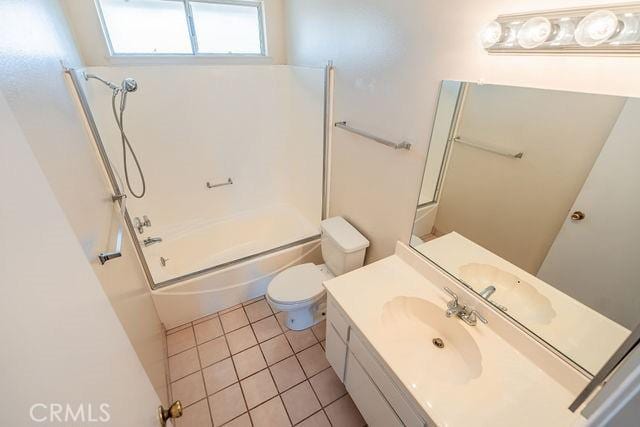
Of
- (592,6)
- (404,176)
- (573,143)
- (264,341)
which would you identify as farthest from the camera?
(264,341)

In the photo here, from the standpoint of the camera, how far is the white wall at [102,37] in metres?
1.78

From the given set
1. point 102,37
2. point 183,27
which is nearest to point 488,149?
point 183,27

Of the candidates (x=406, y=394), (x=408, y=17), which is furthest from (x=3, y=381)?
(x=408, y=17)

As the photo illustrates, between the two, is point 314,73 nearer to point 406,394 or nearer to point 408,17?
point 408,17

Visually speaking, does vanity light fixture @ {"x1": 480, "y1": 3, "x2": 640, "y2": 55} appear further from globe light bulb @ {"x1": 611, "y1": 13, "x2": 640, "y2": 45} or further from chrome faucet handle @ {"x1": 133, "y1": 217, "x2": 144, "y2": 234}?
chrome faucet handle @ {"x1": 133, "y1": 217, "x2": 144, "y2": 234}

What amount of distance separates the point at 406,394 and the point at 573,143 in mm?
1015

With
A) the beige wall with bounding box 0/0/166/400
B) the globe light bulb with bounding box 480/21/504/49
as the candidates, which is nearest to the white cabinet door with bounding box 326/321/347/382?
the beige wall with bounding box 0/0/166/400

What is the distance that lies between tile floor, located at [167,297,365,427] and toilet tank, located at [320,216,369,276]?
0.52 metres

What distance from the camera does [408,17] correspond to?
1.22 m

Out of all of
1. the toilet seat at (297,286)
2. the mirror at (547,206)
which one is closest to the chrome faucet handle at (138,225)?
the toilet seat at (297,286)

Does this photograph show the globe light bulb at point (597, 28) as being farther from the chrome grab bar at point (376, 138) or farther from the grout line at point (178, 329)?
the grout line at point (178, 329)

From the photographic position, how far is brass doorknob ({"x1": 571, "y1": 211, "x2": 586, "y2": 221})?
923 millimetres

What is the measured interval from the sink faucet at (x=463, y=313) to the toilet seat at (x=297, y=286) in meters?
0.87

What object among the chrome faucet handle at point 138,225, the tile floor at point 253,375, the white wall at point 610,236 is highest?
the white wall at point 610,236
